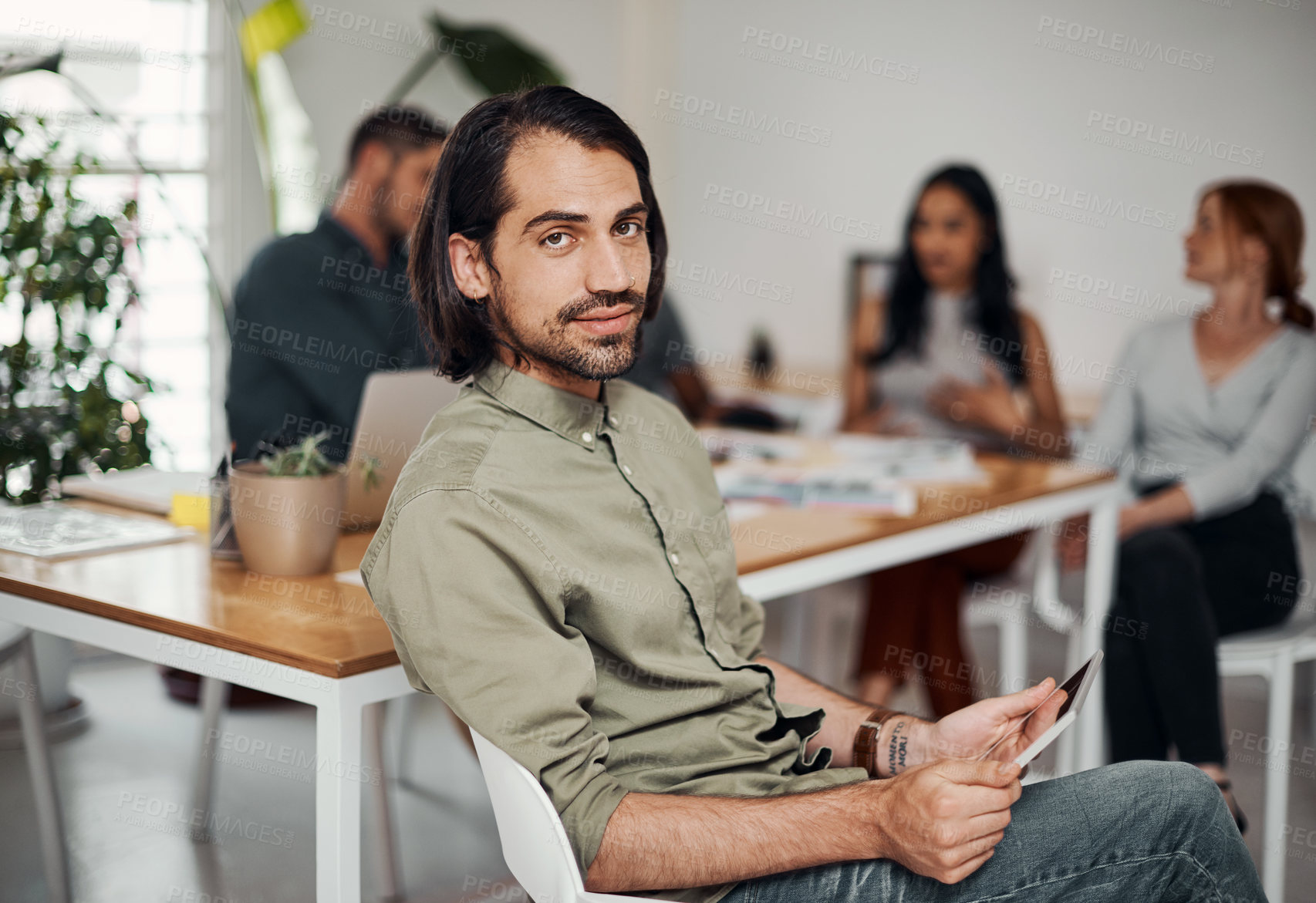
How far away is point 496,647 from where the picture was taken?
112cm

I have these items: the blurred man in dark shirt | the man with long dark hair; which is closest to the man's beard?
the man with long dark hair

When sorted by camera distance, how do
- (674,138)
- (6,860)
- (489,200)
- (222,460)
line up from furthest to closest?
1. (674,138)
2. (6,860)
3. (222,460)
4. (489,200)

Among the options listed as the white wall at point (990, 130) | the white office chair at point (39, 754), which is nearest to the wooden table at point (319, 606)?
the white office chair at point (39, 754)

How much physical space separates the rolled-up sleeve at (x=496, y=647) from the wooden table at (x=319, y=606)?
15 centimetres

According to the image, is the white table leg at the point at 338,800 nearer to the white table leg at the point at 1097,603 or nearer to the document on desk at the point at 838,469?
the document on desk at the point at 838,469

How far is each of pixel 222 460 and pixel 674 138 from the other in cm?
350

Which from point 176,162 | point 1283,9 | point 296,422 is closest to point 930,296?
point 1283,9

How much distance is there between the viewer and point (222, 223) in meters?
4.22

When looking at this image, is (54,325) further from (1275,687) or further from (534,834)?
(1275,687)

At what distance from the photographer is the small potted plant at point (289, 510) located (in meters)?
1.60

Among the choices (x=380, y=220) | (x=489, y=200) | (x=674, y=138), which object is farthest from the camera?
(x=674, y=138)

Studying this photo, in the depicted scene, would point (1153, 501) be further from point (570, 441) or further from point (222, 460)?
point (222, 460)

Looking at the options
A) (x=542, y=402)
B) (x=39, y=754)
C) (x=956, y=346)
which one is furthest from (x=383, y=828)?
(x=956, y=346)

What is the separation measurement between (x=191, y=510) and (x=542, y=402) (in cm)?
83
